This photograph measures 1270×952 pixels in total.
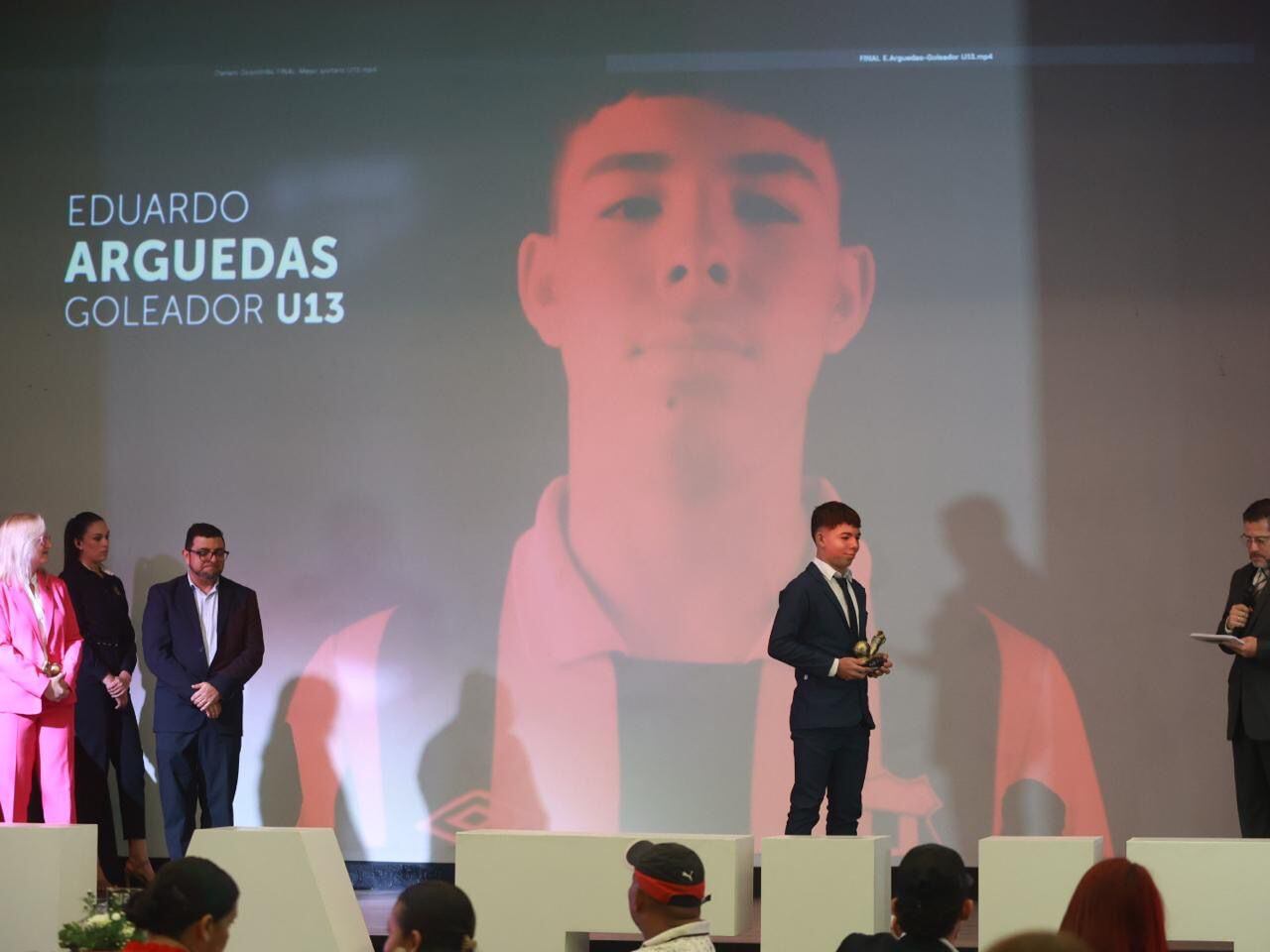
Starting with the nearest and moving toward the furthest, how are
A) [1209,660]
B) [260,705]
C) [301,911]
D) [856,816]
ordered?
[301,911] → [856,816] → [1209,660] → [260,705]

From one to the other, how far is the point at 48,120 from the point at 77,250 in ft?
1.97

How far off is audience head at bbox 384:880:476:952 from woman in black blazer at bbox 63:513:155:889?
4242 millimetres

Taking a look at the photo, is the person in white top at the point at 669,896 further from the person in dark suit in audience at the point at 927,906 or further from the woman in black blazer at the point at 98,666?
the woman in black blazer at the point at 98,666

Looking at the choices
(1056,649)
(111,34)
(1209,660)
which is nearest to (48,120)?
(111,34)

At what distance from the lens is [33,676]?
243 inches

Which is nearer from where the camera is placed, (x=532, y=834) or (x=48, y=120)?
(x=532, y=834)

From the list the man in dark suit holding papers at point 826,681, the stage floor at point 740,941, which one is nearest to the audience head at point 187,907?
the stage floor at point 740,941

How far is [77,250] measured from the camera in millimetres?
7527

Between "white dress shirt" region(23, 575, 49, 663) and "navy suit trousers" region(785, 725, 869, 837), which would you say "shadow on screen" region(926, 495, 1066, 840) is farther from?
"white dress shirt" region(23, 575, 49, 663)

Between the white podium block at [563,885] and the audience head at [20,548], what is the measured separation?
2.62 metres

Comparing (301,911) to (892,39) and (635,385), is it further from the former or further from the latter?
(892,39)

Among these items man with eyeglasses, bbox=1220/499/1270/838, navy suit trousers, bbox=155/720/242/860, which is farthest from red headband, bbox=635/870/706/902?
navy suit trousers, bbox=155/720/242/860

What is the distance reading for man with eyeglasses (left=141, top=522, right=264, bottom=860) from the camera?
6582mm

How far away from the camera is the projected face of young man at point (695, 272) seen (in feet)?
23.3
